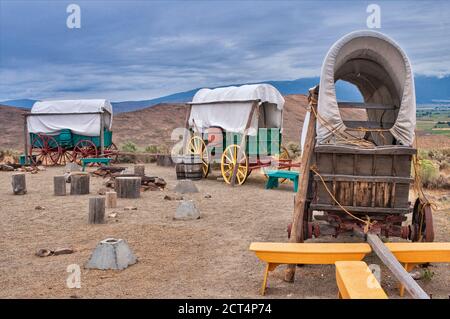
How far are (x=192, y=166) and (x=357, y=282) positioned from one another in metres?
10.1

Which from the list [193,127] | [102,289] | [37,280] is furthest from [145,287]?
[193,127]

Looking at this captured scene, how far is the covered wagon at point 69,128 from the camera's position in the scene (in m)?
17.9

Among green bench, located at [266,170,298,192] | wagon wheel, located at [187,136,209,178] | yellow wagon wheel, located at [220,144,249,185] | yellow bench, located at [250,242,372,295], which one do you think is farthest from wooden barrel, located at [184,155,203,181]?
yellow bench, located at [250,242,372,295]

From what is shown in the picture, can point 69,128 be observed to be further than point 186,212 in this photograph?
Yes

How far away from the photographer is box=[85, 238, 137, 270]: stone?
5117 millimetres

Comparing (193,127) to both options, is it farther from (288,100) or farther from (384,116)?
(288,100)

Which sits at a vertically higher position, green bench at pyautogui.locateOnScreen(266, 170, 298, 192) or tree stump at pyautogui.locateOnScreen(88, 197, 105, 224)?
green bench at pyautogui.locateOnScreen(266, 170, 298, 192)

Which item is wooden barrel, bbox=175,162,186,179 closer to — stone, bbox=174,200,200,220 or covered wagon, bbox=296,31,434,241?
stone, bbox=174,200,200,220

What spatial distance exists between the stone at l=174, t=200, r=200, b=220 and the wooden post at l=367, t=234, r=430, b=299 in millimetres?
3628

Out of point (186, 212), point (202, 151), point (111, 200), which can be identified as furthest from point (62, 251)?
point (202, 151)

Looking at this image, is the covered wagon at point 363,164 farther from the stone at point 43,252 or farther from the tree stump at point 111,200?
the tree stump at point 111,200

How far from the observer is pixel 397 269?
3.83 metres

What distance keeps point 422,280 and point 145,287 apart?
2.81 m

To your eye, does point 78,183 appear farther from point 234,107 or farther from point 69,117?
point 69,117
